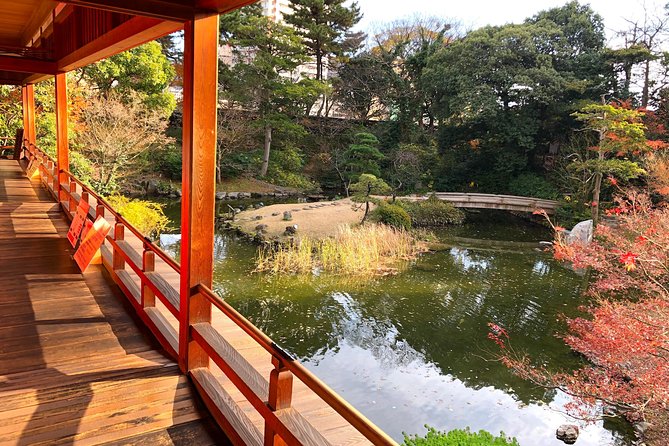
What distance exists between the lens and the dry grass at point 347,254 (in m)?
10.1

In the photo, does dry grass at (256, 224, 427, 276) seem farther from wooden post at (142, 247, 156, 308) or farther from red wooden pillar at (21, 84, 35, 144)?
wooden post at (142, 247, 156, 308)

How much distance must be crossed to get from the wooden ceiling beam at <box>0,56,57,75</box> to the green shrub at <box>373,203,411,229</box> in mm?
9254

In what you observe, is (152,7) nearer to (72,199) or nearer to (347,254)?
(72,199)

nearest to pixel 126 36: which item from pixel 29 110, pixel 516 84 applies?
pixel 29 110

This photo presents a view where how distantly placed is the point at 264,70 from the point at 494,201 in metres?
10.6

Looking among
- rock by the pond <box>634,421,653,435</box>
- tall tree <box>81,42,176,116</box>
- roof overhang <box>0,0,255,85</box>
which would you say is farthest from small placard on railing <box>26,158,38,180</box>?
rock by the pond <box>634,421,653,435</box>

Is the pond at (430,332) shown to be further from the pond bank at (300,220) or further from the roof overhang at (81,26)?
the roof overhang at (81,26)

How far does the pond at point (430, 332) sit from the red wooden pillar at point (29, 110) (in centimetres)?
379

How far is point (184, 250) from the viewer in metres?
2.61

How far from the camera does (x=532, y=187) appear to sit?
18.6 m

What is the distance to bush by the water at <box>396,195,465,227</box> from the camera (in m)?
15.7

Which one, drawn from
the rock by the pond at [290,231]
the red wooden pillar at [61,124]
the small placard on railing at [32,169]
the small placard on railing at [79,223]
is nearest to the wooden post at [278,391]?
the small placard on railing at [79,223]

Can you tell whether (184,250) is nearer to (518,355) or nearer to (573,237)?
(518,355)

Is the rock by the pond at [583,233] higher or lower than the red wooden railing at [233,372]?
lower
